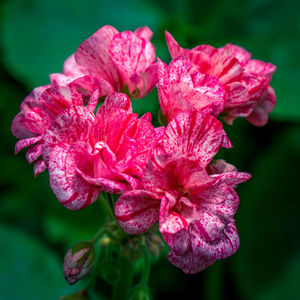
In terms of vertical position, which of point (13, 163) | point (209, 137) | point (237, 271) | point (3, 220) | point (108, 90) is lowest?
point (237, 271)

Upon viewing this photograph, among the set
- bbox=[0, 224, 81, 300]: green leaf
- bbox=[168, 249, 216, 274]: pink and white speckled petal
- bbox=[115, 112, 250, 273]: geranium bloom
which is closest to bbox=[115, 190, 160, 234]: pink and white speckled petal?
bbox=[115, 112, 250, 273]: geranium bloom

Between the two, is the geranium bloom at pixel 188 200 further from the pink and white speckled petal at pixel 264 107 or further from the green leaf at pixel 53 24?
the green leaf at pixel 53 24

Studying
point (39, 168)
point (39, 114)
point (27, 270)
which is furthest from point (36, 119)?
point (27, 270)

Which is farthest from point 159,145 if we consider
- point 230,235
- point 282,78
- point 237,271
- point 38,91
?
point 237,271

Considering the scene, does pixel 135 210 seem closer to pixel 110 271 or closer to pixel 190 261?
pixel 190 261

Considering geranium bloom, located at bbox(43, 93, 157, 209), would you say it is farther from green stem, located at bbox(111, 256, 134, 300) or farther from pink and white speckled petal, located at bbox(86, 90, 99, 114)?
green stem, located at bbox(111, 256, 134, 300)

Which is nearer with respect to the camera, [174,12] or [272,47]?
[272,47]

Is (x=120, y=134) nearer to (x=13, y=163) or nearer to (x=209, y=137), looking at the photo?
(x=209, y=137)
